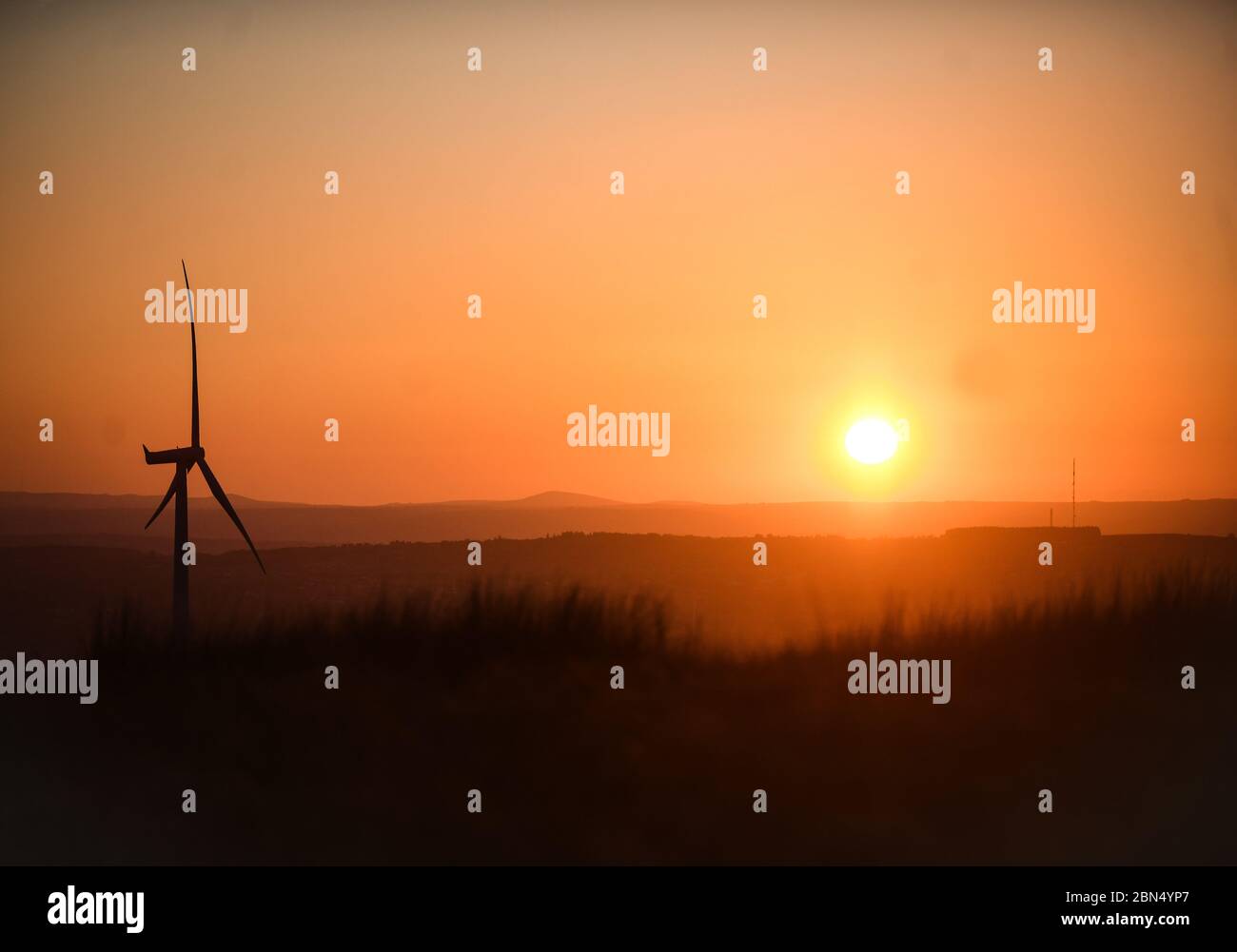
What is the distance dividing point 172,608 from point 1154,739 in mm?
12170

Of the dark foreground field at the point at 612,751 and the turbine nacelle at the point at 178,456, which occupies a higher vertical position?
the turbine nacelle at the point at 178,456

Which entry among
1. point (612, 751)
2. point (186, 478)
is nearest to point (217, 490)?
point (186, 478)

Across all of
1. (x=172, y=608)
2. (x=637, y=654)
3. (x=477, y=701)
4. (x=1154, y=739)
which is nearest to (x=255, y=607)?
(x=172, y=608)

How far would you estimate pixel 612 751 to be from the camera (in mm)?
12883

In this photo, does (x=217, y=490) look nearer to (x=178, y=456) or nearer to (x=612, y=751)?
(x=178, y=456)

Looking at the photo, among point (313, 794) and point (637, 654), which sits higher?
point (637, 654)

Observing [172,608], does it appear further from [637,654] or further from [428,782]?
[637,654]

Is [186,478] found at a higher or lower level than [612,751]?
higher

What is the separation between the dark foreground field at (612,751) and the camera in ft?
39.9

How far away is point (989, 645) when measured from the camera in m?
15.5

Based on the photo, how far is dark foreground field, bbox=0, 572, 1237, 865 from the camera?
12.2 meters

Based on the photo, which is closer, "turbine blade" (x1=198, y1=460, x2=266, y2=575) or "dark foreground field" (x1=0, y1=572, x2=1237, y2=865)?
"dark foreground field" (x1=0, y1=572, x2=1237, y2=865)

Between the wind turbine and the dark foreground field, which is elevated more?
the wind turbine

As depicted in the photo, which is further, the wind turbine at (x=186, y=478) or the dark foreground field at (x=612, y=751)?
the wind turbine at (x=186, y=478)
